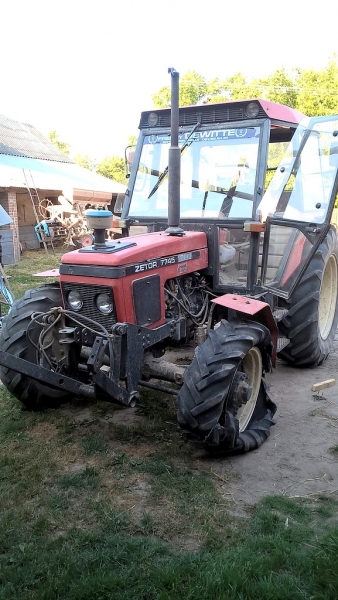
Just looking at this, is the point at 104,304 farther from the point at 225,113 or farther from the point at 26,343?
the point at 225,113

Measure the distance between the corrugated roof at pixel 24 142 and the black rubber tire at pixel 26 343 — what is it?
15024mm

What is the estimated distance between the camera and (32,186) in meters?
16.1

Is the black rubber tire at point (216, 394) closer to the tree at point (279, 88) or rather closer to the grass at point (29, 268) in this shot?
the grass at point (29, 268)

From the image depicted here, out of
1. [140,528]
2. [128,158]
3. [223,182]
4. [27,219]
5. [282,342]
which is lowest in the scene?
[27,219]

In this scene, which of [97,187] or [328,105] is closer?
[97,187]

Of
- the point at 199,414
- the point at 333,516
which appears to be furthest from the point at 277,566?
Result: the point at 199,414

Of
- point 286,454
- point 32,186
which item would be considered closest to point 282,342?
point 286,454

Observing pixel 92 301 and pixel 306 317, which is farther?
pixel 306 317

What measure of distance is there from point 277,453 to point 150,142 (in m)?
3.05

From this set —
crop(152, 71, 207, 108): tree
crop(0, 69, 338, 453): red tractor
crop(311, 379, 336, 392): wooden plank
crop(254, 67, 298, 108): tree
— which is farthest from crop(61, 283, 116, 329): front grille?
crop(152, 71, 207, 108): tree

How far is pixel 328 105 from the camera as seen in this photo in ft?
80.0

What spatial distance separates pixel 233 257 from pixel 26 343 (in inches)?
74.9

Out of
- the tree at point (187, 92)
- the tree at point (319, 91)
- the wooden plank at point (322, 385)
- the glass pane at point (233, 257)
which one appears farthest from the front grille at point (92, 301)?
the tree at point (187, 92)

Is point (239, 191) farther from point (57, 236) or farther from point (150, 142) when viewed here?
point (57, 236)
